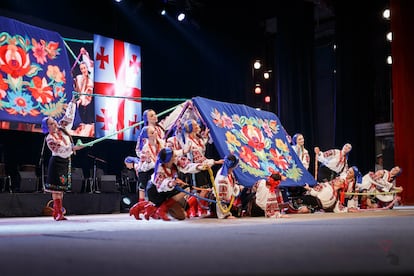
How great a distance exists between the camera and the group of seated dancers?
4621 millimetres

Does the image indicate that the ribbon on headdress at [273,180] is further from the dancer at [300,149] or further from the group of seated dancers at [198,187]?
the dancer at [300,149]

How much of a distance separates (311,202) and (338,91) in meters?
4.10

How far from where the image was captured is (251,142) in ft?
20.4

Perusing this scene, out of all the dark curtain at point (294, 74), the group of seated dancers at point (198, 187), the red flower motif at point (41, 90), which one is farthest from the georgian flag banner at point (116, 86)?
the group of seated dancers at point (198, 187)

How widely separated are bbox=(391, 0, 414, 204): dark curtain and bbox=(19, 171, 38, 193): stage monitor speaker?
6248 mm

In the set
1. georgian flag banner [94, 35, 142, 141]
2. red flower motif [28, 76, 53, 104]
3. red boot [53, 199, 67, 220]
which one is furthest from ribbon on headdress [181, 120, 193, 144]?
georgian flag banner [94, 35, 142, 141]

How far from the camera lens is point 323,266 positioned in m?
1.35

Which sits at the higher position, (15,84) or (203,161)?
(15,84)

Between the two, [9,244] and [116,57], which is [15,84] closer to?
[116,57]

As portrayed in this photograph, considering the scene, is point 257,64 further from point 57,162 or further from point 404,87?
point 57,162

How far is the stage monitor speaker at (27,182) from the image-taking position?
24.3 feet

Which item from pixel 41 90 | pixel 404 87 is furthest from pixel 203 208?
pixel 404 87

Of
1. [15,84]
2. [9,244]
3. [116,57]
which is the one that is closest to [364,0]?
[116,57]

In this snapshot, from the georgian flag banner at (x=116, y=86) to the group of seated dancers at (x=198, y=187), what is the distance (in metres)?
3.14
